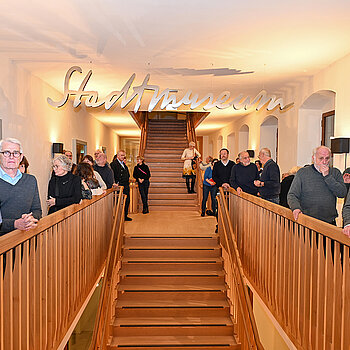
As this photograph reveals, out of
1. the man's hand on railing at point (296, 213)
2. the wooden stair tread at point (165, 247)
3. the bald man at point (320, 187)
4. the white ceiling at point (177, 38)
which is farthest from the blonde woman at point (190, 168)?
the man's hand on railing at point (296, 213)

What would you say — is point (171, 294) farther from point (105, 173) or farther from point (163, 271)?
point (105, 173)

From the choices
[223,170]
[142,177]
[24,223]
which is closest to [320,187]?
[24,223]

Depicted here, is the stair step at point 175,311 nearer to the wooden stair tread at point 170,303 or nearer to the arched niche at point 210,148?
the wooden stair tread at point 170,303

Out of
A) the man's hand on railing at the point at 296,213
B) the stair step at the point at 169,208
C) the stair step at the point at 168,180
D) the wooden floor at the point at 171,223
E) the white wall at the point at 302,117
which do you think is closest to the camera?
the man's hand on railing at the point at 296,213

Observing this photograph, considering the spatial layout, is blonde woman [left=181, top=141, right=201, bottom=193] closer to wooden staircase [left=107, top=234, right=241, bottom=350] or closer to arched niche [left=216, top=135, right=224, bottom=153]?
wooden staircase [left=107, top=234, right=241, bottom=350]

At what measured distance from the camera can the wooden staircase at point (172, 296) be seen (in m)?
6.16

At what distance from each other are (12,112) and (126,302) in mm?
3902

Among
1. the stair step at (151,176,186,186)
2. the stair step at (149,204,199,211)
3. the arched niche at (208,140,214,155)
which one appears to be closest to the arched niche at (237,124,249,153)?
the stair step at (151,176,186,186)

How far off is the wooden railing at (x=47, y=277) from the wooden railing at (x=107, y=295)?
0.23 m

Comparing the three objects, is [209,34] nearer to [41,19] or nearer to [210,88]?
[41,19]

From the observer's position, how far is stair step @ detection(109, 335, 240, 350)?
19.6 ft

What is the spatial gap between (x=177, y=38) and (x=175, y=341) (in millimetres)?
4498

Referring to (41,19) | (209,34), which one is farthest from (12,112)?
(209,34)

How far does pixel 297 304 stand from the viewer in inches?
146
